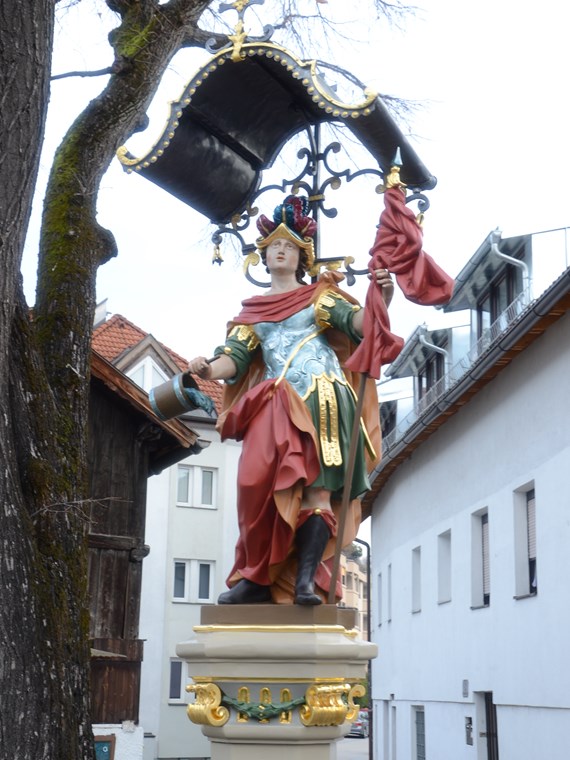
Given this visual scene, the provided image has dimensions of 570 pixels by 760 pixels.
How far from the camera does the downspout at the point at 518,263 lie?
55.1 ft

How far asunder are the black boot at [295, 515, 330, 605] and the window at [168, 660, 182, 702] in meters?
23.9

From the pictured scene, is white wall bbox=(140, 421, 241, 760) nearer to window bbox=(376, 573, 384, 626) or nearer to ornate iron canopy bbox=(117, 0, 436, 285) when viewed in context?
window bbox=(376, 573, 384, 626)

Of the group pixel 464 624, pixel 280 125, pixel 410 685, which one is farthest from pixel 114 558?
pixel 280 125

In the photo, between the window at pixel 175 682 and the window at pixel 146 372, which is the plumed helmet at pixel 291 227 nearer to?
the window at pixel 146 372

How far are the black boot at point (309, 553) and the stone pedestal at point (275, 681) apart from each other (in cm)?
6

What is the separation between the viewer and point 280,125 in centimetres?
664

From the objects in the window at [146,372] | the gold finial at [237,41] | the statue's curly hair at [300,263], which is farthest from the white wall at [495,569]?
the gold finial at [237,41]

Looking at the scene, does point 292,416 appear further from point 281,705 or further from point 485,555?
point 485,555

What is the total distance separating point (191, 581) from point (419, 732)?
8940 millimetres

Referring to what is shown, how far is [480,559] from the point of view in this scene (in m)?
17.8

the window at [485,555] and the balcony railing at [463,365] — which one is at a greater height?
the balcony railing at [463,365]

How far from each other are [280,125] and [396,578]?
707 inches

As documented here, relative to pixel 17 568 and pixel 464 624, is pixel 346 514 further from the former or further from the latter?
pixel 464 624

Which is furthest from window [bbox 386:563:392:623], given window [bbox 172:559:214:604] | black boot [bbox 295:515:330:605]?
black boot [bbox 295:515:330:605]
